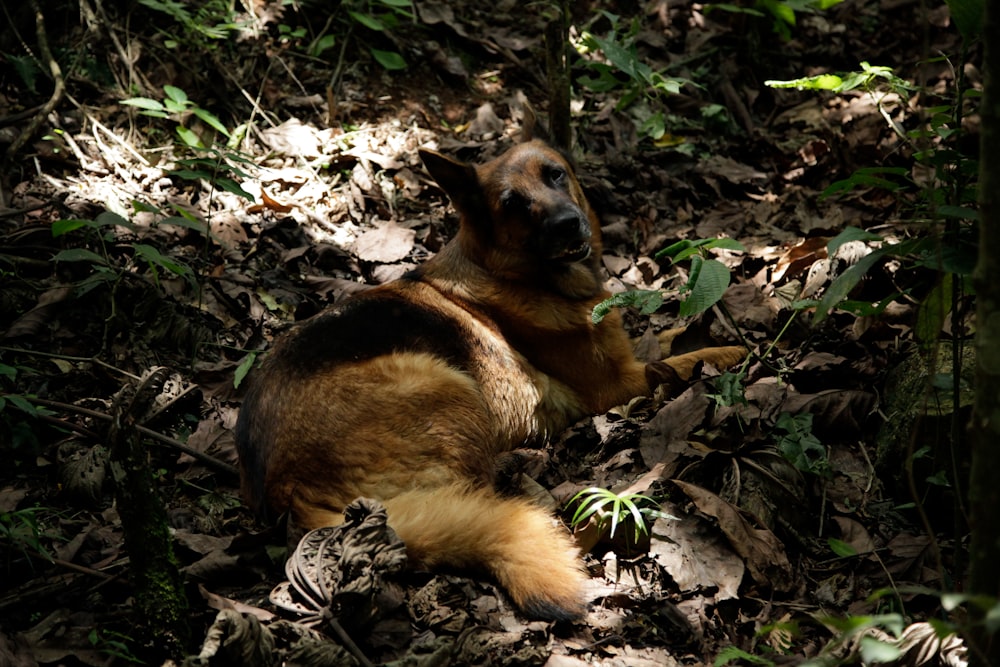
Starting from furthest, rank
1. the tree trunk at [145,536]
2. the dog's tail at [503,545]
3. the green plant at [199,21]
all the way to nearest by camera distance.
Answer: the green plant at [199,21] < the dog's tail at [503,545] < the tree trunk at [145,536]

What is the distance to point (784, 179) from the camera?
6926 mm

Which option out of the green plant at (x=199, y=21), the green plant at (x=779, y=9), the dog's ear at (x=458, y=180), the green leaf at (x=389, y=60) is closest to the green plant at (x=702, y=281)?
the dog's ear at (x=458, y=180)

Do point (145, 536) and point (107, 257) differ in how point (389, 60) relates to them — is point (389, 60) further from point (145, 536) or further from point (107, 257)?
point (145, 536)

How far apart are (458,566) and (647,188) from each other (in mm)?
4412

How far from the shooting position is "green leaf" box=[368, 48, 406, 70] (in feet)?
25.4

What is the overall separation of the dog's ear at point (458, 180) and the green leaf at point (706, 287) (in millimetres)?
2051

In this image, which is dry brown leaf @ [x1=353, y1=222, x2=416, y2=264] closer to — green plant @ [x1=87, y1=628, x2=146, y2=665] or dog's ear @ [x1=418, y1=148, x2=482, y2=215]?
dog's ear @ [x1=418, y1=148, x2=482, y2=215]

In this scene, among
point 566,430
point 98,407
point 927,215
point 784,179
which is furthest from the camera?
point 784,179

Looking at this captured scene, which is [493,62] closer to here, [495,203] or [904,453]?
[495,203]

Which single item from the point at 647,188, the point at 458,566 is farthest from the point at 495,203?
the point at 458,566

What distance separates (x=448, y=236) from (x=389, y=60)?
2.15m

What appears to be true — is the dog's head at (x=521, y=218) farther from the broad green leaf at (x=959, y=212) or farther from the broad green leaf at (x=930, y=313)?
the broad green leaf at (x=959, y=212)

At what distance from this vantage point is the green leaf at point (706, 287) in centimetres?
372

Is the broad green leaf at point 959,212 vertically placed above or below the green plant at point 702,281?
above
